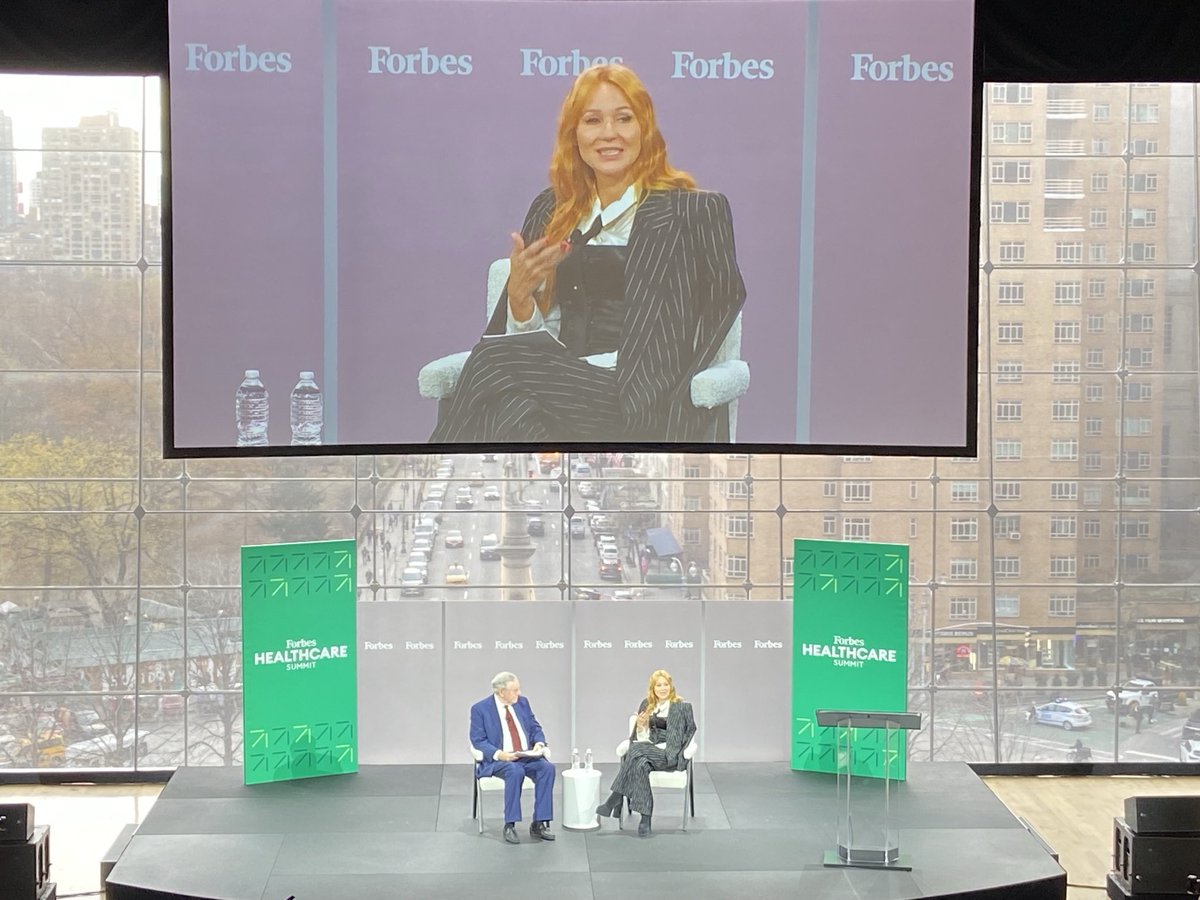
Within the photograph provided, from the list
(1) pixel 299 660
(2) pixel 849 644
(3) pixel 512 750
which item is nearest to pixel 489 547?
(1) pixel 299 660

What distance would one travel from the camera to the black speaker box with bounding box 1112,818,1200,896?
5.58 meters

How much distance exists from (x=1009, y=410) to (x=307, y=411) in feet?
18.4

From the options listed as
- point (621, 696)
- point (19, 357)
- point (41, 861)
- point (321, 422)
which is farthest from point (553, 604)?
point (19, 357)

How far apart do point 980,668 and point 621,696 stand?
4872 mm

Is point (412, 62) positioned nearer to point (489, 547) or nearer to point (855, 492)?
point (489, 547)

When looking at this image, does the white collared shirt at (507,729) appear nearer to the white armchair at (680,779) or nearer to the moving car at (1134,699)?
the white armchair at (680,779)

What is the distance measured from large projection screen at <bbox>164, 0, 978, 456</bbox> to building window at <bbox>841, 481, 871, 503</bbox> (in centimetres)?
303

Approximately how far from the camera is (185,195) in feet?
21.7

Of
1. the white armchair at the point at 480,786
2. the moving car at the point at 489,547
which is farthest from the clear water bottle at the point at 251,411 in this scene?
the moving car at the point at 489,547

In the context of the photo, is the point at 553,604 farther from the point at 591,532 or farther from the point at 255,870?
the point at 591,532

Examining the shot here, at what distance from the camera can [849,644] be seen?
686 cm

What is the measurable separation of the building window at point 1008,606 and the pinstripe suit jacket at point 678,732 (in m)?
5.28

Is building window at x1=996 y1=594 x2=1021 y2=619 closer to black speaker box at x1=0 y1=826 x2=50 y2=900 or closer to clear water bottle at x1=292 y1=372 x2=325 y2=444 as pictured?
clear water bottle at x1=292 y1=372 x2=325 y2=444

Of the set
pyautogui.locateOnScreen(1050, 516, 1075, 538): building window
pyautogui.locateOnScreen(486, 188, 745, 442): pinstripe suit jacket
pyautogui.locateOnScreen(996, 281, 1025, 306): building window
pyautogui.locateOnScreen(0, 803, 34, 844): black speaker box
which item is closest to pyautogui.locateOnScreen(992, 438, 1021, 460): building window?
pyautogui.locateOnScreen(1050, 516, 1075, 538): building window
